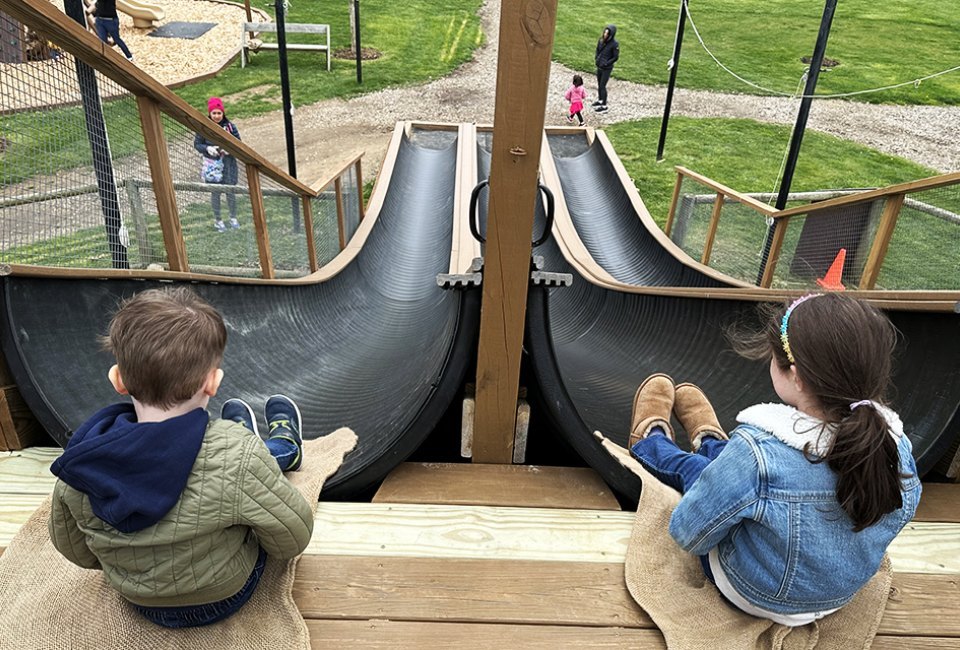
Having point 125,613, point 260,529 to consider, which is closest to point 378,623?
point 260,529

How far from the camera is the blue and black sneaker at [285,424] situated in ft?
7.30

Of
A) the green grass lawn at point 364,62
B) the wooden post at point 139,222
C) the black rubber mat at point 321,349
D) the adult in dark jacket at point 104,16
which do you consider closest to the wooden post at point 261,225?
the black rubber mat at point 321,349

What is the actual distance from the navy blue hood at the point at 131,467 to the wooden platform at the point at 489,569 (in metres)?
0.60

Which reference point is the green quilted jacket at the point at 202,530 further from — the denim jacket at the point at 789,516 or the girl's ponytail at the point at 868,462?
the girl's ponytail at the point at 868,462

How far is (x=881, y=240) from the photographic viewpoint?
4.50 metres

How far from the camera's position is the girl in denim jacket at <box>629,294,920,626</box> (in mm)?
1473

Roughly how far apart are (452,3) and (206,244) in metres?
19.6

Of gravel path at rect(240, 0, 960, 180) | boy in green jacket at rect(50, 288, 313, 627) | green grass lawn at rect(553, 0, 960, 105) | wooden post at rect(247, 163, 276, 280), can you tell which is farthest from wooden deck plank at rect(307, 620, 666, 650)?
green grass lawn at rect(553, 0, 960, 105)

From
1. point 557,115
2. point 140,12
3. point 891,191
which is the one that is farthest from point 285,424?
point 140,12

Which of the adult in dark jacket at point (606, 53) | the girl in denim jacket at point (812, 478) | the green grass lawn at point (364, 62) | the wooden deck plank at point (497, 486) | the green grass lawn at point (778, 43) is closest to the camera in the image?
the girl in denim jacket at point (812, 478)

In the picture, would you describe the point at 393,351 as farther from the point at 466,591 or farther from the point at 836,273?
the point at 836,273

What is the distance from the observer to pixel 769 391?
114 inches

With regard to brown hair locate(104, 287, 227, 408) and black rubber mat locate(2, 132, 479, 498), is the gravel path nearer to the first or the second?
black rubber mat locate(2, 132, 479, 498)

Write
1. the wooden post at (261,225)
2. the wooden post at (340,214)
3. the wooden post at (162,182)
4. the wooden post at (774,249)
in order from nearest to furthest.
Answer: the wooden post at (162,182) < the wooden post at (261,225) < the wooden post at (774,249) < the wooden post at (340,214)
